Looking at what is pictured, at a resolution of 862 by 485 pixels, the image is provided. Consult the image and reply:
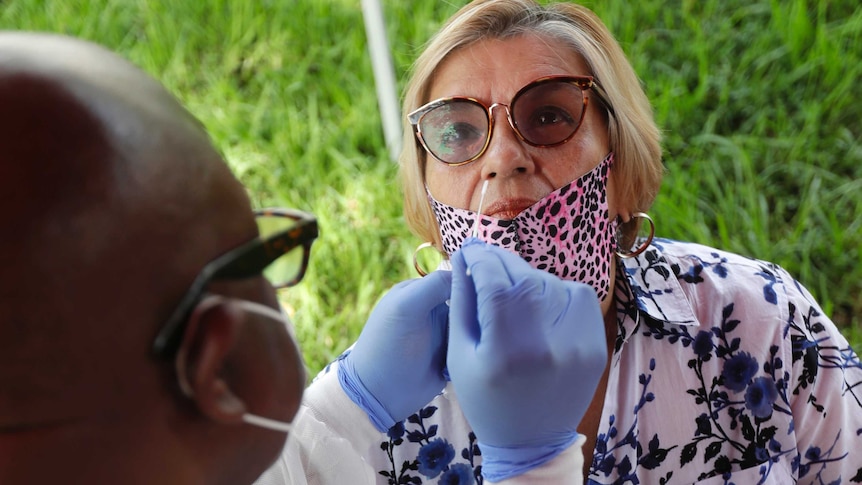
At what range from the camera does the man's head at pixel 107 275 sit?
77 cm

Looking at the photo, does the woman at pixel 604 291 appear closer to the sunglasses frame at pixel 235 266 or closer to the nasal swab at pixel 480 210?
the nasal swab at pixel 480 210

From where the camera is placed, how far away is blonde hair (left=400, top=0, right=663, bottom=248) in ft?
6.50

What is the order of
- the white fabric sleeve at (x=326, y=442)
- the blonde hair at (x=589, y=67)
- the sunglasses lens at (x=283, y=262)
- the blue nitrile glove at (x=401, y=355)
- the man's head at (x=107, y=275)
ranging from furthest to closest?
the blonde hair at (x=589, y=67) → the blue nitrile glove at (x=401, y=355) → the white fabric sleeve at (x=326, y=442) → the sunglasses lens at (x=283, y=262) → the man's head at (x=107, y=275)

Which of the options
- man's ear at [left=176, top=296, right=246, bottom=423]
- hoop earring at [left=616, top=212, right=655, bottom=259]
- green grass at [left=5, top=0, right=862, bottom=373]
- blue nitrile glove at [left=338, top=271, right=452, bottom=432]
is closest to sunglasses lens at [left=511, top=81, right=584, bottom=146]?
hoop earring at [left=616, top=212, right=655, bottom=259]

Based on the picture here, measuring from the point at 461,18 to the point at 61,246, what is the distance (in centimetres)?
143

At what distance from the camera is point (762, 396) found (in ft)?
6.60

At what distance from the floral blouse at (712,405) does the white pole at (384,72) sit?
204 centimetres

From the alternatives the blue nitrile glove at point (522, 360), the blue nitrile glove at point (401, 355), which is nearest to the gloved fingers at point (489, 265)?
the blue nitrile glove at point (522, 360)

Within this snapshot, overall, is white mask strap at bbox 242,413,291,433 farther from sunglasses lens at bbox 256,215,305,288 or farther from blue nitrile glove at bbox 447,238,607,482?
blue nitrile glove at bbox 447,238,607,482

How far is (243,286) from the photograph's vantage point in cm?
94

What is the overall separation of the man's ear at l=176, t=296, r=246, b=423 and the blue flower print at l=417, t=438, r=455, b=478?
119 cm

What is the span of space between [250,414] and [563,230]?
107 cm

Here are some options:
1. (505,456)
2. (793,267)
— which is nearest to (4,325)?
(505,456)

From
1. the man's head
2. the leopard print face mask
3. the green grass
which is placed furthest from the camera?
the green grass
